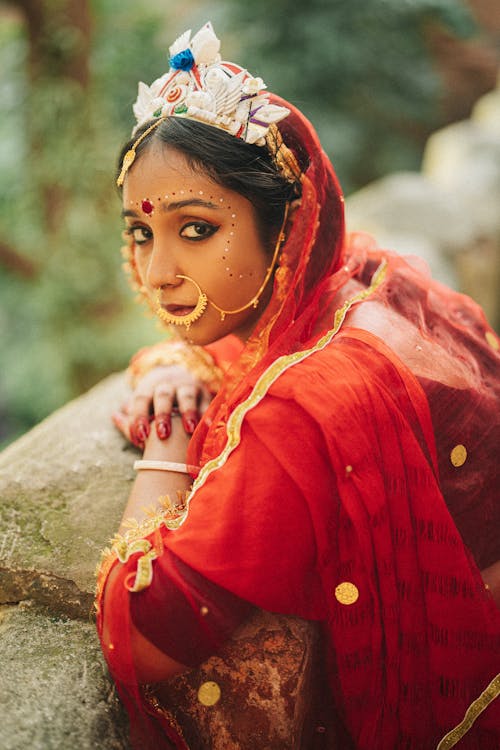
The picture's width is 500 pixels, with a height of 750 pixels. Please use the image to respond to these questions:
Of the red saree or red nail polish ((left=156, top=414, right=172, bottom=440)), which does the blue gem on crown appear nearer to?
the red saree

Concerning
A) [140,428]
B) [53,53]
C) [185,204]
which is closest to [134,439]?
[140,428]

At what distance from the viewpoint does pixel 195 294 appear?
147cm

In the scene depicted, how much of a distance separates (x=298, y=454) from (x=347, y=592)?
0.99 ft

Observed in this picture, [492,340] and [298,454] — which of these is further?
[492,340]

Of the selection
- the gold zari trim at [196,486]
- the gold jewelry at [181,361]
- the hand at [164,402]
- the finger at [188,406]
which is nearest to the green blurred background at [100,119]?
the gold jewelry at [181,361]

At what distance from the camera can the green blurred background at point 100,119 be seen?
4434 millimetres

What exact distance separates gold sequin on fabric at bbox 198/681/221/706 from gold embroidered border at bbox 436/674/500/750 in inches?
18.5

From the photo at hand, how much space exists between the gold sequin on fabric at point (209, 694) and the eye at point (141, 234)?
39.3 inches

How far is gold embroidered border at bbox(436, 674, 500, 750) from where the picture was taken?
132 cm

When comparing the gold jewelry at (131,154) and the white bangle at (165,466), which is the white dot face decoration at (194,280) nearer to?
the gold jewelry at (131,154)

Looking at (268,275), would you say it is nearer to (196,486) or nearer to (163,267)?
(163,267)

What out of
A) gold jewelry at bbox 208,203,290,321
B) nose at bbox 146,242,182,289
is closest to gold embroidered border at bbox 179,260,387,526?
gold jewelry at bbox 208,203,290,321

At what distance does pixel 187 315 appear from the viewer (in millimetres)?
1511

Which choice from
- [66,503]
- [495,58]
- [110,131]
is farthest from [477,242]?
[495,58]
